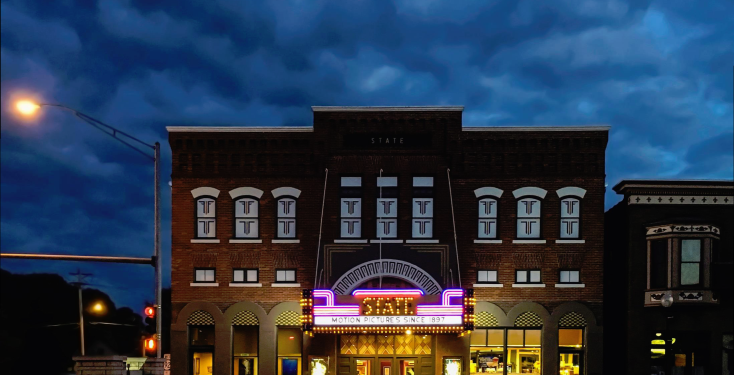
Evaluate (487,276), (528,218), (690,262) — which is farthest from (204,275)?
(690,262)

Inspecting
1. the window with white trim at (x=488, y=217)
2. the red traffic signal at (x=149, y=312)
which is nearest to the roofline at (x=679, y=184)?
the window with white trim at (x=488, y=217)

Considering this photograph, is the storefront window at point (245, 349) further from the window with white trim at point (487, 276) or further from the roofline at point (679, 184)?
the roofline at point (679, 184)

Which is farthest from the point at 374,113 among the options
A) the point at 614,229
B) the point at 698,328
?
the point at 698,328

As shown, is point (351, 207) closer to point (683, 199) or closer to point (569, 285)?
point (569, 285)

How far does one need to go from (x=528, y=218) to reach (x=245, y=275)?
40.7ft

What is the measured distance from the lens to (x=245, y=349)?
75.2ft

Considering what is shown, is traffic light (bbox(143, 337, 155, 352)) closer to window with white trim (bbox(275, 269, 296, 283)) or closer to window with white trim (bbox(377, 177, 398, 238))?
window with white trim (bbox(275, 269, 296, 283))

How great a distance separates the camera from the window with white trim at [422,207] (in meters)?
22.9

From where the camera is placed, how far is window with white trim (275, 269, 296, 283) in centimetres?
2294

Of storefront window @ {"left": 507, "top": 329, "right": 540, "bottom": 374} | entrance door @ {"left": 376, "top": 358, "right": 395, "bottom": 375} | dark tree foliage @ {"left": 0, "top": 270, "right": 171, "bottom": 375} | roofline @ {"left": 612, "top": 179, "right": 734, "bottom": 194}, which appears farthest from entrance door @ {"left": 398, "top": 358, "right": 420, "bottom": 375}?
dark tree foliage @ {"left": 0, "top": 270, "right": 171, "bottom": 375}

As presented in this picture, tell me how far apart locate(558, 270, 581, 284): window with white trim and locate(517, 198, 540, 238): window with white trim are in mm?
1911

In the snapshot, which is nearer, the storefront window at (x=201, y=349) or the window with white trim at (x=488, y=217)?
the storefront window at (x=201, y=349)

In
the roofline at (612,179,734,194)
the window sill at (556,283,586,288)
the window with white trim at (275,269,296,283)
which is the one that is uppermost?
the roofline at (612,179,734,194)

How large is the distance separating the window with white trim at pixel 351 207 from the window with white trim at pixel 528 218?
271 inches
